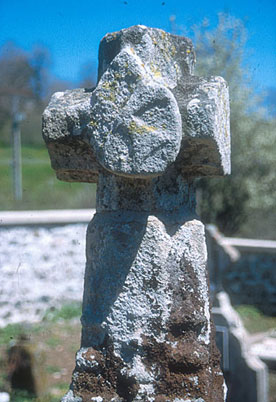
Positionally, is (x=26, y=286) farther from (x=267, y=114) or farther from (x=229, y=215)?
(x=267, y=114)

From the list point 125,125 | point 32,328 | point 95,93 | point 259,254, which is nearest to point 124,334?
point 125,125

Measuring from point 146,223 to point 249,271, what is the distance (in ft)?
19.8

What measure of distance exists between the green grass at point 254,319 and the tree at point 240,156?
8.94 feet

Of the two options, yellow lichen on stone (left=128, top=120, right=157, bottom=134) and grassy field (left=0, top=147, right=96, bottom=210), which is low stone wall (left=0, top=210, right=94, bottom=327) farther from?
yellow lichen on stone (left=128, top=120, right=157, bottom=134)

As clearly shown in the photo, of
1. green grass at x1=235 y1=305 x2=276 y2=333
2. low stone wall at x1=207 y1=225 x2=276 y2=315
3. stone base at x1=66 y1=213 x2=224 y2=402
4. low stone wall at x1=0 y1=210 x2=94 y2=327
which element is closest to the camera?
stone base at x1=66 y1=213 x2=224 y2=402

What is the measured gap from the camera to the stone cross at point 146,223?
1.44 meters

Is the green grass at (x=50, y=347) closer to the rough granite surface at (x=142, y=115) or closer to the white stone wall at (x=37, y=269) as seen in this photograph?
the white stone wall at (x=37, y=269)

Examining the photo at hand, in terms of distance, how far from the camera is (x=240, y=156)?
889 centimetres

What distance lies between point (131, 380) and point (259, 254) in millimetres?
5892

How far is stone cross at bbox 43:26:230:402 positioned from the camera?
1.44 m

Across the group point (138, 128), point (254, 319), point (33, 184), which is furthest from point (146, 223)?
point (33, 184)

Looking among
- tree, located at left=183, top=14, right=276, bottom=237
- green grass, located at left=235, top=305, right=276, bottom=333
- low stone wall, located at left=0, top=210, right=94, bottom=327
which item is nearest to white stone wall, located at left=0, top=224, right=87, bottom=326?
low stone wall, located at left=0, top=210, right=94, bottom=327

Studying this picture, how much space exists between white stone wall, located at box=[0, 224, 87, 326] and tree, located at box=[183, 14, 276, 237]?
3943 mm

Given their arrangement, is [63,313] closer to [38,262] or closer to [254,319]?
[38,262]
